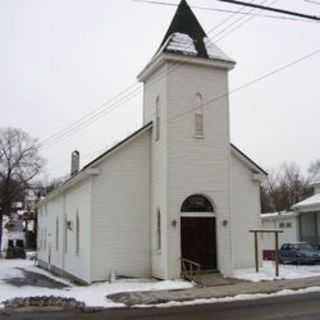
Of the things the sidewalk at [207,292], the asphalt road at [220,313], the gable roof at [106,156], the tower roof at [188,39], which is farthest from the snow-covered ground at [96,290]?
the tower roof at [188,39]

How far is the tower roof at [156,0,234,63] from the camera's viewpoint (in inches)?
912

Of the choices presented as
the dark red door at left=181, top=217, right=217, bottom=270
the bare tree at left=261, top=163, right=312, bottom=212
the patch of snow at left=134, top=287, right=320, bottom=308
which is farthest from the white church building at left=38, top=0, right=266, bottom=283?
the bare tree at left=261, top=163, right=312, bottom=212

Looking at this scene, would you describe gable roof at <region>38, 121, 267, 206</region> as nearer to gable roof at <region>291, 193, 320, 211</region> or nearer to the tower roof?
the tower roof

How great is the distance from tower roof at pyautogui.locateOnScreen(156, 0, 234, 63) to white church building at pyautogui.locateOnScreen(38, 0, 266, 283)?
59 mm

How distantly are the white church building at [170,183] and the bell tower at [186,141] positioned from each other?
0.04m

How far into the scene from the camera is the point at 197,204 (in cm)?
2284

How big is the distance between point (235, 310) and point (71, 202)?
1474 centimetres

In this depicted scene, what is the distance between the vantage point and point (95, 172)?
22.4 meters

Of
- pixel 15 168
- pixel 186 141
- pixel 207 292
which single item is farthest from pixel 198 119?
pixel 15 168

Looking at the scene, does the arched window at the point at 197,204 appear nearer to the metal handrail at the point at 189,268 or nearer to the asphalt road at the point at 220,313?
the metal handrail at the point at 189,268

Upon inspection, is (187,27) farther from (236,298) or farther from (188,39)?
(236,298)

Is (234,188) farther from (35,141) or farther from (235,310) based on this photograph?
(35,141)

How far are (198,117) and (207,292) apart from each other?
326 inches

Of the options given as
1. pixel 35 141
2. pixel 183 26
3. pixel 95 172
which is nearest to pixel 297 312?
pixel 95 172
